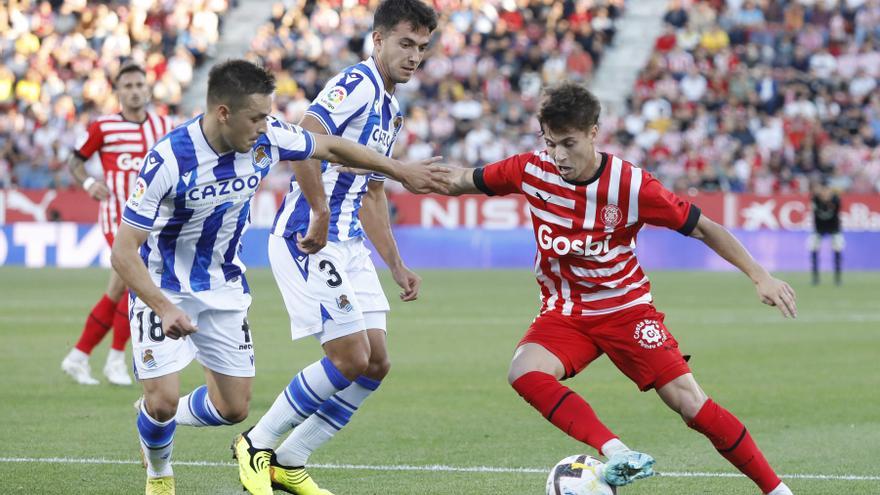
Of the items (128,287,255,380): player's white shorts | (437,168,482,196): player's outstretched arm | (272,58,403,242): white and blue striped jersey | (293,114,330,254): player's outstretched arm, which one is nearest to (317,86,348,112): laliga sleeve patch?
(272,58,403,242): white and blue striped jersey

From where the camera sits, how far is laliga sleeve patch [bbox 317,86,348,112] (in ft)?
23.8

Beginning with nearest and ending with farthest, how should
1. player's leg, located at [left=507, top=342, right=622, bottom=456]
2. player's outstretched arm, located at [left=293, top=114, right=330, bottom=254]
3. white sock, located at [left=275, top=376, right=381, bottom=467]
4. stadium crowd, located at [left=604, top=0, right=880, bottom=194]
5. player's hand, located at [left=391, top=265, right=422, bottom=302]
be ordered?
player's leg, located at [left=507, top=342, right=622, bottom=456] → player's outstretched arm, located at [left=293, top=114, right=330, bottom=254] → white sock, located at [left=275, top=376, right=381, bottom=467] → player's hand, located at [left=391, top=265, right=422, bottom=302] → stadium crowd, located at [left=604, top=0, right=880, bottom=194]

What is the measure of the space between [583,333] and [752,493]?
132cm

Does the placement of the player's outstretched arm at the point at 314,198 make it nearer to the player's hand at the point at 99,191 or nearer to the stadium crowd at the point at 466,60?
the player's hand at the point at 99,191

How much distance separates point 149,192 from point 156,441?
48.5 inches

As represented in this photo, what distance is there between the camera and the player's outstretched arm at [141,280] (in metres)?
5.81

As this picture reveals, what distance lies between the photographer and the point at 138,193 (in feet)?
20.2

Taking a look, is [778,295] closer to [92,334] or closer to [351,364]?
[351,364]

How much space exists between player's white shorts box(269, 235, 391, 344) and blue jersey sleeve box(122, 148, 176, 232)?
3.91ft

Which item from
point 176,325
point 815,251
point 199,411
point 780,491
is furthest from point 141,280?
point 815,251

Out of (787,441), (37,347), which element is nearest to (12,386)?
(37,347)

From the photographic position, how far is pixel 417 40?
24.4ft

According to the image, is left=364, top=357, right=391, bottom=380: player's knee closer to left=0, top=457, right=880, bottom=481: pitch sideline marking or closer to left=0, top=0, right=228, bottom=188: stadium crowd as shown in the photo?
left=0, top=457, right=880, bottom=481: pitch sideline marking

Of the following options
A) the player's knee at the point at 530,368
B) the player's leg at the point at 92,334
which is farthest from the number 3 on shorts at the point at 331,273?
the player's leg at the point at 92,334
